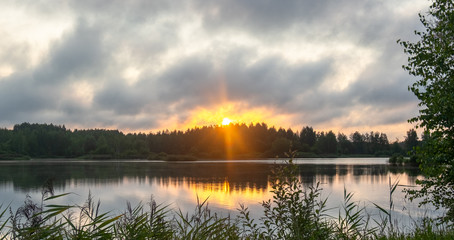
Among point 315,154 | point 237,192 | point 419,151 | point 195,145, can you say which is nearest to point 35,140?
point 195,145

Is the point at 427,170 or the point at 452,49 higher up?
the point at 452,49

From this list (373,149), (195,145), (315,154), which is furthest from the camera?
(373,149)

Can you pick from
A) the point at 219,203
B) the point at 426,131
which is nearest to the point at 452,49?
the point at 426,131

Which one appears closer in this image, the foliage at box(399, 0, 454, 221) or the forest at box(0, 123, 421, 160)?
the foliage at box(399, 0, 454, 221)

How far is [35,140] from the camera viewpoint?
563ft

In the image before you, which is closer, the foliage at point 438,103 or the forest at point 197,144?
the foliage at point 438,103

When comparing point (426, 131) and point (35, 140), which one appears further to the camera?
point (35, 140)

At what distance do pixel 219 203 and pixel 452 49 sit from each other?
18840 millimetres

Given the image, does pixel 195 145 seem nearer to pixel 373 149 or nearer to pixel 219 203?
pixel 373 149

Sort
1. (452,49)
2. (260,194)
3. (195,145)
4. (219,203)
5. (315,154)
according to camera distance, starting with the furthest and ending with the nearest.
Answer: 1. (195,145)
2. (315,154)
3. (260,194)
4. (219,203)
5. (452,49)

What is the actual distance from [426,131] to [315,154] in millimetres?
161065

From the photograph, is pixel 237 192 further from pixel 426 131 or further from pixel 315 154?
pixel 315 154

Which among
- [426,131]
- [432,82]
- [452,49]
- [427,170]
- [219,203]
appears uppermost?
[452,49]

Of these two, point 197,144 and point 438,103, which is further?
point 197,144
